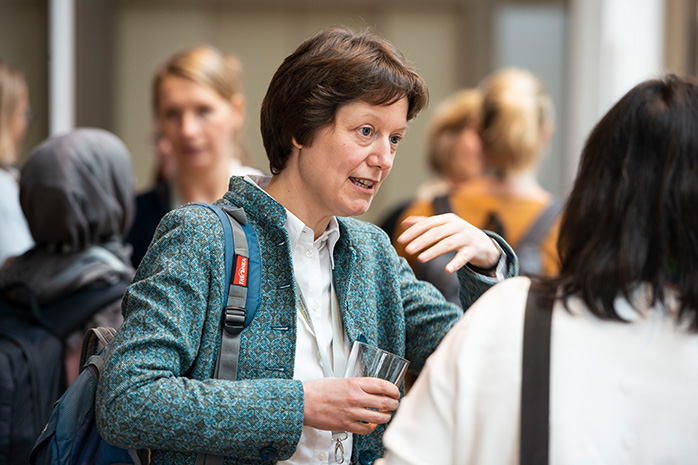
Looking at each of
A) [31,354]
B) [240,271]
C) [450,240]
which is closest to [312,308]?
[240,271]

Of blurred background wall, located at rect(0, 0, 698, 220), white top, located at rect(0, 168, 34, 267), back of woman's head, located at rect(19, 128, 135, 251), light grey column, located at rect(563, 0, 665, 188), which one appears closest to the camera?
back of woman's head, located at rect(19, 128, 135, 251)

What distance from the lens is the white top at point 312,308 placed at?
194 cm

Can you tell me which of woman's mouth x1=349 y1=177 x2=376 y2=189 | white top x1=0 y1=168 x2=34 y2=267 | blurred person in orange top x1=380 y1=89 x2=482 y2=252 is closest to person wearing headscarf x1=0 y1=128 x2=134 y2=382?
white top x1=0 y1=168 x2=34 y2=267

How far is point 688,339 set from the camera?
1419 mm

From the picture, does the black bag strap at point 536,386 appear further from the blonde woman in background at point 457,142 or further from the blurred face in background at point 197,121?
the blonde woman in background at point 457,142

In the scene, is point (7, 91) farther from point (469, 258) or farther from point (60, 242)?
point (469, 258)

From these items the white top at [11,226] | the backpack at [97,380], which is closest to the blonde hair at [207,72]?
the white top at [11,226]

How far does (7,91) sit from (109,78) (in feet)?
9.79

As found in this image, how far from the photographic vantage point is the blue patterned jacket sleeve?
1.72m

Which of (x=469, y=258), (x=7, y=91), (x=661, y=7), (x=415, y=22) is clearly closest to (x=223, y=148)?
(x=7, y=91)

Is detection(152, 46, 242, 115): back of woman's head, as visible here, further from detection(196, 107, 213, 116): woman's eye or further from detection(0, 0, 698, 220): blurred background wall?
detection(0, 0, 698, 220): blurred background wall

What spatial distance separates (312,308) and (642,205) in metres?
0.85

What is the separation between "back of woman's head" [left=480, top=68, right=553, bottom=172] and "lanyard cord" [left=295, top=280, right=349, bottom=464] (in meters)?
2.16

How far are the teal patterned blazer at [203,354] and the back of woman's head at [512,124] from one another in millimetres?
2120
